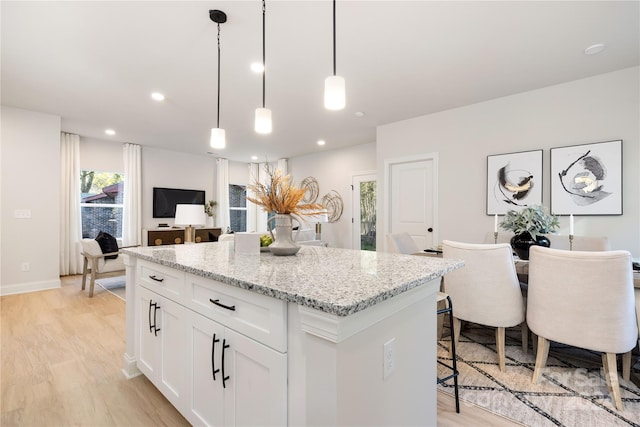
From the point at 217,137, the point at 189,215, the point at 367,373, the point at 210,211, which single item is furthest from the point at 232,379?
the point at 210,211

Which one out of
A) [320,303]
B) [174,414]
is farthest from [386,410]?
[174,414]

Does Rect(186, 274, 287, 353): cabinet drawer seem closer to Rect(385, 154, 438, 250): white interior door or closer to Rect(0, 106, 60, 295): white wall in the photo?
Rect(385, 154, 438, 250): white interior door

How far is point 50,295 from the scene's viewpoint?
411 centimetres

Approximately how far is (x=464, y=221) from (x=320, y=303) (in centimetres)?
377

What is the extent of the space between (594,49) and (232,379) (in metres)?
3.74

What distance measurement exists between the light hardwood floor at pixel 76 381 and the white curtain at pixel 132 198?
2.79m

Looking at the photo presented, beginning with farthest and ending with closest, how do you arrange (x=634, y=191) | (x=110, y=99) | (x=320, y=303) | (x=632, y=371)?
(x=110, y=99) < (x=634, y=191) < (x=632, y=371) < (x=320, y=303)

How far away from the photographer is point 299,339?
0.94 m

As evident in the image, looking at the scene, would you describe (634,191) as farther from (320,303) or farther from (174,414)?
(174,414)

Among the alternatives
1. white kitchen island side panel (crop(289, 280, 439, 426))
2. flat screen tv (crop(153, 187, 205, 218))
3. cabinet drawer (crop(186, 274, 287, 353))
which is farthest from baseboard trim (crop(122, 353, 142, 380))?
flat screen tv (crop(153, 187, 205, 218))

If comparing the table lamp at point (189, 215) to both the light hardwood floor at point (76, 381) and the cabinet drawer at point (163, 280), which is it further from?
the cabinet drawer at point (163, 280)

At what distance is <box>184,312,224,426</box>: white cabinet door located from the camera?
4.13 ft

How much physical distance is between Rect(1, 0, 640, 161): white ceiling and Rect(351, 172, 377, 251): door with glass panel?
206 cm

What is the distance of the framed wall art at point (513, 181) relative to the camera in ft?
11.4
